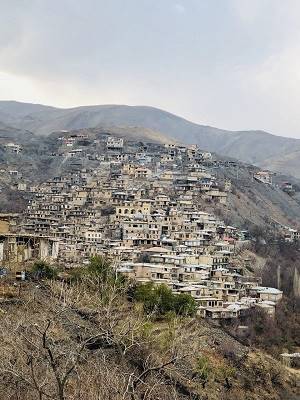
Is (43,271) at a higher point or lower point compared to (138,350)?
higher

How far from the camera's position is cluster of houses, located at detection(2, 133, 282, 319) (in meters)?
29.1

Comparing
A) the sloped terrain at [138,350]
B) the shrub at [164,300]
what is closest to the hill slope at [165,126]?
the shrub at [164,300]

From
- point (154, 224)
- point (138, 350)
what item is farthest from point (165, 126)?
point (138, 350)

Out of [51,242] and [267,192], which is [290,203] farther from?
[51,242]

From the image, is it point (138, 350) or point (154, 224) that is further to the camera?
point (154, 224)

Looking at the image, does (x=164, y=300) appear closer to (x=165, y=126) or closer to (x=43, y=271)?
(x=43, y=271)

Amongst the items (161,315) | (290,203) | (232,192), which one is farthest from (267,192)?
(161,315)

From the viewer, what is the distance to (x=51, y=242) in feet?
103

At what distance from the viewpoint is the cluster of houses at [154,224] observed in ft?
95.4

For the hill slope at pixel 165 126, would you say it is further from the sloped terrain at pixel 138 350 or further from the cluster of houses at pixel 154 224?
the sloped terrain at pixel 138 350

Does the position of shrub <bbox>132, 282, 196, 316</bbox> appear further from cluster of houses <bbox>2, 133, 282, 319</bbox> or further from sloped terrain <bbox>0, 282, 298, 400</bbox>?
cluster of houses <bbox>2, 133, 282, 319</bbox>

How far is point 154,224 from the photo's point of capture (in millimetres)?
36688

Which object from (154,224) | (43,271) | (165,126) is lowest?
(43,271)

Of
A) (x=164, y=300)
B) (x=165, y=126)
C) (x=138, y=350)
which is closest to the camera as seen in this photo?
(x=138, y=350)
